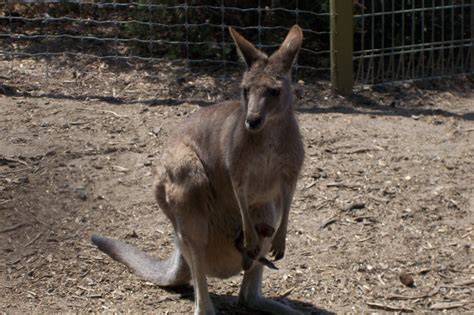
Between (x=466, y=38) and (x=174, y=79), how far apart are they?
2513 millimetres

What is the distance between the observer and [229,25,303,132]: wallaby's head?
176 inches

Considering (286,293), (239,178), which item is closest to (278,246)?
(239,178)

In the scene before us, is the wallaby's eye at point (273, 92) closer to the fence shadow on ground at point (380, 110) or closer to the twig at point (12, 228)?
the twig at point (12, 228)

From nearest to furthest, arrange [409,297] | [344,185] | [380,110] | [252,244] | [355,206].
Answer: [252,244] < [409,297] < [355,206] < [344,185] < [380,110]

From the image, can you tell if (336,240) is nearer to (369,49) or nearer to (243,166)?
(243,166)

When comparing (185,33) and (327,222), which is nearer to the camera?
(327,222)

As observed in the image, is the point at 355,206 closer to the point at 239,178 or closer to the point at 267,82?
the point at 239,178

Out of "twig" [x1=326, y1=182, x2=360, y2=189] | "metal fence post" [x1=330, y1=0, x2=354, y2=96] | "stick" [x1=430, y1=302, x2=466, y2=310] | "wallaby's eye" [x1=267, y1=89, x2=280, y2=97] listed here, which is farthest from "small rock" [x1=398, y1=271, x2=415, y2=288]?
"metal fence post" [x1=330, y1=0, x2=354, y2=96]

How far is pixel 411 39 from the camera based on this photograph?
8.10 m

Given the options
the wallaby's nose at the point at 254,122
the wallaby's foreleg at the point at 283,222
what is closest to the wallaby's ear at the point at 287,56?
the wallaby's nose at the point at 254,122

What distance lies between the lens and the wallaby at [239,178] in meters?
4.60

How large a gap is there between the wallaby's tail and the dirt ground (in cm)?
9

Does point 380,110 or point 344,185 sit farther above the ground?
point 380,110

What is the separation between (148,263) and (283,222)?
0.93m
